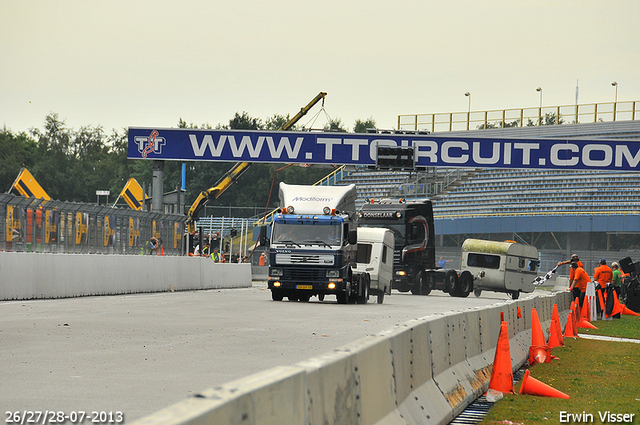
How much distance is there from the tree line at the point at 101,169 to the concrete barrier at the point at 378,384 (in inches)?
3598

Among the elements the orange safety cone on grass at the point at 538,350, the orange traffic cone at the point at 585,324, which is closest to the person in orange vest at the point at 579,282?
the orange traffic cone at the point at 585,324

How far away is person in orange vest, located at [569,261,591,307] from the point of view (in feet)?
76.0

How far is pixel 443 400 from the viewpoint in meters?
8.14

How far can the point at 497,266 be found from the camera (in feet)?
127

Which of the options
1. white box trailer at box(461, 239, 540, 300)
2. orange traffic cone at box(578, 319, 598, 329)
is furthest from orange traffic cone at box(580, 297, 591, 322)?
white box trailer at box(461, 239, 540, 300)

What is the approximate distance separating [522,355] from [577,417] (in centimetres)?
483

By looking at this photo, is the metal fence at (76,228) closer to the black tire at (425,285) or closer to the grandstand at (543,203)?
the black tire at (425,285)

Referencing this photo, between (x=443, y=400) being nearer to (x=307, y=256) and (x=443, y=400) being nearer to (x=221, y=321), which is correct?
(x=221, y=321)

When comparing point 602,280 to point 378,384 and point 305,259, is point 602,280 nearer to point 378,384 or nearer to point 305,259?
point 305,259

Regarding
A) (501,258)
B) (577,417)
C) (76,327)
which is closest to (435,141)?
(501,258)

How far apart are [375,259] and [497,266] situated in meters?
10.6

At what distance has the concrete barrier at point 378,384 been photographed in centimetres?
345

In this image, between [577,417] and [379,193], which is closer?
[577,417]

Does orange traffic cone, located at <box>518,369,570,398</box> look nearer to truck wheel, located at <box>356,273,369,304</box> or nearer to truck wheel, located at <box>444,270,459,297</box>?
truck wheel, located at <box>356,273,369,304</box>
